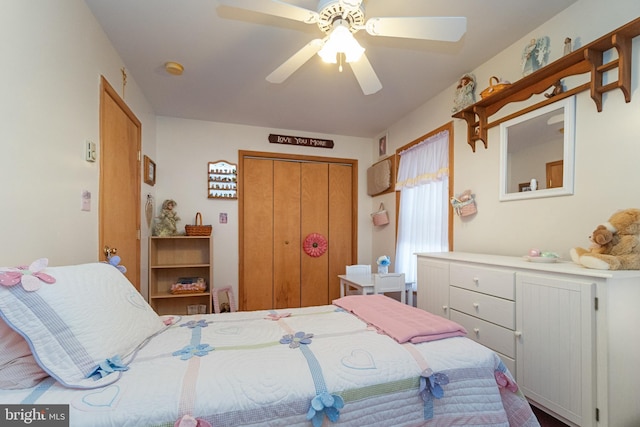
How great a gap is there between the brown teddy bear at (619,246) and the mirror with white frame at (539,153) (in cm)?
36

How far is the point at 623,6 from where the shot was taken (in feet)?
4.77

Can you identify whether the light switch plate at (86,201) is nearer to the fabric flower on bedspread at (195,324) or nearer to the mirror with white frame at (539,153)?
the fabric flower on bedspread at (195,324)

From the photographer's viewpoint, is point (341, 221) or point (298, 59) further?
point (341, 221)

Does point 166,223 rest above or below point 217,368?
above

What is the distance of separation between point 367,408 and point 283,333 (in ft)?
1.65

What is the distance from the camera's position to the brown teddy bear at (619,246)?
129 cm

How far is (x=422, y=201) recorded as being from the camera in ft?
9.89

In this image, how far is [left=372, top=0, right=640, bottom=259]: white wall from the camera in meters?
1.44

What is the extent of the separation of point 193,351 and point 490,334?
1.66 m

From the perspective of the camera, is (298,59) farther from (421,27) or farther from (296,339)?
(296,339)

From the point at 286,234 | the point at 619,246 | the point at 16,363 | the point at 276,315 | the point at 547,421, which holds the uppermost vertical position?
the point at 619,246

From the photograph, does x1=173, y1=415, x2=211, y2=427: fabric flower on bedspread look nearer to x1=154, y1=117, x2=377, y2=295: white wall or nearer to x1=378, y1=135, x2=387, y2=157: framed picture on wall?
x1=154, y1=117, x2=377, y2=295: white wall

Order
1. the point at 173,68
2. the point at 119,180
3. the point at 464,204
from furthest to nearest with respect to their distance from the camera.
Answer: the point at 464,204, the point at 173,68, the point at 119,180

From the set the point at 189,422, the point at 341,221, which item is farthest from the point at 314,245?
the point at 189,422
